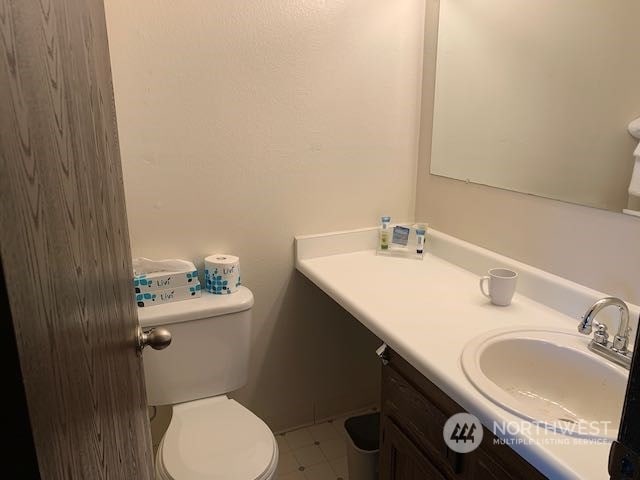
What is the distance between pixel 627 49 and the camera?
1.20 m

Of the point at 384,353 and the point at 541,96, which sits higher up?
the point at 541,96

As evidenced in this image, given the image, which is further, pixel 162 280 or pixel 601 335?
pixel 162 280

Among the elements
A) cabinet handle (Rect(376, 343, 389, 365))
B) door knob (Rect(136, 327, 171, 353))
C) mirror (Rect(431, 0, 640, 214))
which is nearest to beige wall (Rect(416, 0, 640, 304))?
mirror (Rect(431, 0, 640, 214))

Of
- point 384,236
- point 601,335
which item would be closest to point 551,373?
point 601,335

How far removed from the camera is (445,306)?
4.69 ft

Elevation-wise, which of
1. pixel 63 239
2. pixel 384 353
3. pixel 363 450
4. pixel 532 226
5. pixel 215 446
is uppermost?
pixel 63 239

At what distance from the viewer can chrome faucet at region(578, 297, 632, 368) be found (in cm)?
109

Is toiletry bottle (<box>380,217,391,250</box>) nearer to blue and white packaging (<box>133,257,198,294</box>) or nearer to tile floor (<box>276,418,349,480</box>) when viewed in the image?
blue and white packaging (<box>133,257,198,294</box>)

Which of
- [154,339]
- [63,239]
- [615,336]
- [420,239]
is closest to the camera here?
[63,239]

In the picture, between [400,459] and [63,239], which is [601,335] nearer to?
[400,459]

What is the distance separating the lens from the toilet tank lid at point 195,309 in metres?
1.54

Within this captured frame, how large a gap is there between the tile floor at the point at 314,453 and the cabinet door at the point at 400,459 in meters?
0.47

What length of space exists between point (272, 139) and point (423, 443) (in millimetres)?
1101

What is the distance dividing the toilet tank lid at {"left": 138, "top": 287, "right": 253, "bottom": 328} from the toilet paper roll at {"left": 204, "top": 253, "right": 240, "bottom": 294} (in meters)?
0.02
